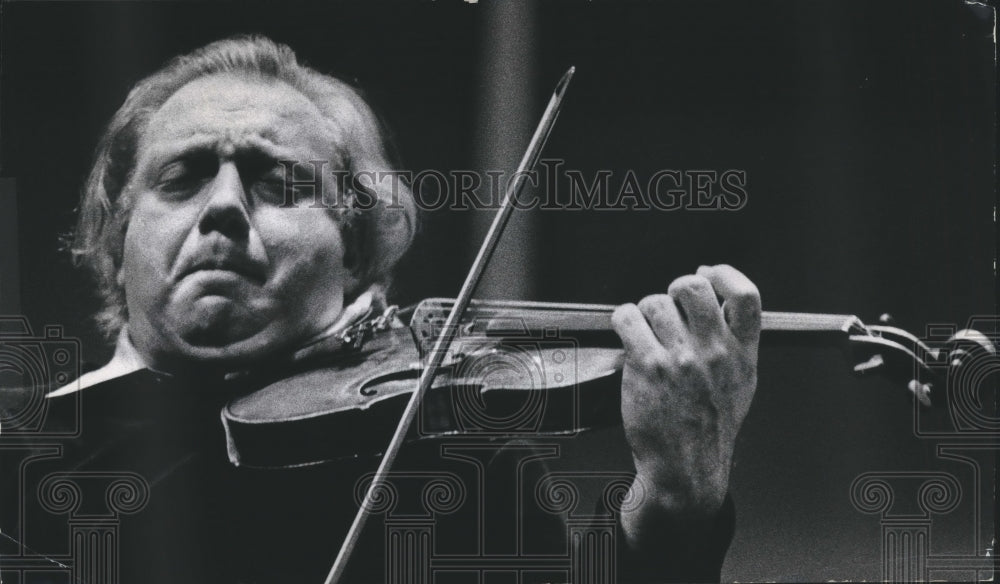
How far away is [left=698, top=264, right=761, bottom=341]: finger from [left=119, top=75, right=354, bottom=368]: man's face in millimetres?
1122

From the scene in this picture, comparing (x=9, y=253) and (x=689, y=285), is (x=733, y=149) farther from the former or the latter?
(x=9, y=253)

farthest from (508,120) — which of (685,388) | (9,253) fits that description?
(9,253)

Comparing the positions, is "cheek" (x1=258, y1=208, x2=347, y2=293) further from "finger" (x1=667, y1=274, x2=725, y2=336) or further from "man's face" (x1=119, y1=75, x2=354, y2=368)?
"finger" (x1=667, y1=274, x2=725, y2=336)

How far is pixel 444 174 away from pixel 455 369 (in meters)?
0.63

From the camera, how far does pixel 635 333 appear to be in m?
2.71

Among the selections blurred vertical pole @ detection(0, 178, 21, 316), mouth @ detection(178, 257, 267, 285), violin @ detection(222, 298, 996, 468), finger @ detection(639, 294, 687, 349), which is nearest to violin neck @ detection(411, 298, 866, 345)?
violin @ detection(222, 298, 996, 468)

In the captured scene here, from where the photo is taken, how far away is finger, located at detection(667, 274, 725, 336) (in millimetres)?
2701

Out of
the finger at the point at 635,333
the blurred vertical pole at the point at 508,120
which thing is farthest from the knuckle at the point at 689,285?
the blurred vertical pole at the point at 508,120

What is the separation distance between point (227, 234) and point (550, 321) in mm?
994

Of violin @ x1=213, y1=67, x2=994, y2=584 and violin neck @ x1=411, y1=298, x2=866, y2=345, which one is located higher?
violin neck @ x1=411, y1=298, x2=866, y2=345

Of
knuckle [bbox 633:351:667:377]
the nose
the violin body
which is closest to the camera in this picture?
the violin body

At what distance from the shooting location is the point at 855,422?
2.91 meters

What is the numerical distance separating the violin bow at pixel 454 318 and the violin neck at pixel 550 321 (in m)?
0.06

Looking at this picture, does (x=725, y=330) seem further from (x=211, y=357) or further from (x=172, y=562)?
(x=172, y=562)
